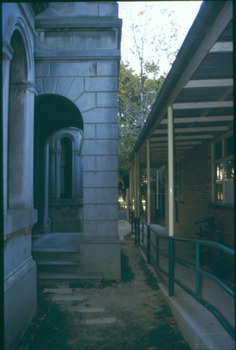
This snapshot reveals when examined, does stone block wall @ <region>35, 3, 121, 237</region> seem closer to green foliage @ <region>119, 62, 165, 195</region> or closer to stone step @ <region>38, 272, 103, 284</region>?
A: stone step @ <region>38, 272, 103, 284</region>

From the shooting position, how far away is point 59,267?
668 centimetres

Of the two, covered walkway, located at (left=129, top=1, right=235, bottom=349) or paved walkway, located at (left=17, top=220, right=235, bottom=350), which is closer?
covered walkway, located at (left=129, top=1, right=235, bottom=349)

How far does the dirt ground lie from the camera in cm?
389

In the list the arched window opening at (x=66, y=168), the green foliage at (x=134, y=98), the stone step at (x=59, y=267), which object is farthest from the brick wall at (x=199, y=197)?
the green foliage at (x=134, y=98)

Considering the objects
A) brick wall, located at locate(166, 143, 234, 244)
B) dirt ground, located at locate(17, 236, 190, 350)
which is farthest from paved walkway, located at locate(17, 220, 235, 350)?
brick wall, located at locate(166, 143, 234, 244)

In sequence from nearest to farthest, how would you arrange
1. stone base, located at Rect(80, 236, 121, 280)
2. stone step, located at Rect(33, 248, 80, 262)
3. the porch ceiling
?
the porch ceiling, stone base, located at Rect(80, 236, 121, 280), stone step, located at Rect(33, 248, 80, 262)

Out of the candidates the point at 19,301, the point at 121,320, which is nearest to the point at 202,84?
the point at 121,320

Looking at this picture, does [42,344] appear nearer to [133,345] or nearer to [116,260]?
[133,345]

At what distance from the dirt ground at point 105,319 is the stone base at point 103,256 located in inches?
9.8

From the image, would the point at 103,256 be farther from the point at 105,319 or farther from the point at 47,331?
the point at 47,331

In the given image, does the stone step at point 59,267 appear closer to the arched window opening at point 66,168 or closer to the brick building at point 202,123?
the brick building at point 202,123

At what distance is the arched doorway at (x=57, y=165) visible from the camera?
879 cm

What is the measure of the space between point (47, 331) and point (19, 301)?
26.0 inches

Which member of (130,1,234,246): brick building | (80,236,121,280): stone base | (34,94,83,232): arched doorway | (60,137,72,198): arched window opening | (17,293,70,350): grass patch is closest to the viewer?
(130,1,234,246): brick building
